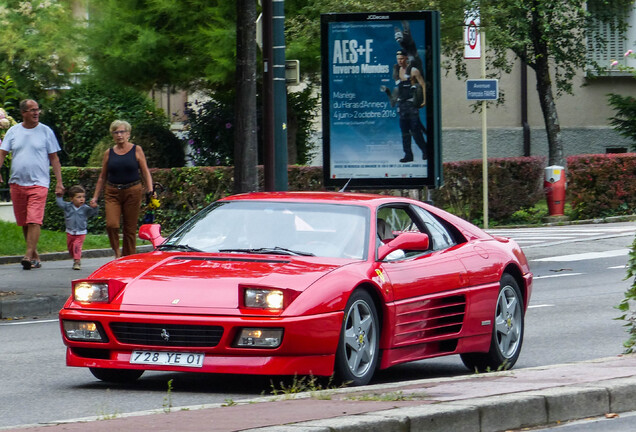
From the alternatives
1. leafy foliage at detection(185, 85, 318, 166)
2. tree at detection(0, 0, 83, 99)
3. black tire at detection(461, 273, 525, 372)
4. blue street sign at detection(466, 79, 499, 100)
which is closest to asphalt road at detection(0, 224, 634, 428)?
black tire at detection(461, 273, 525, 372)

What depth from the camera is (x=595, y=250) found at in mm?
21234

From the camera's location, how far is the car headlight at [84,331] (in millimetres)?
8312

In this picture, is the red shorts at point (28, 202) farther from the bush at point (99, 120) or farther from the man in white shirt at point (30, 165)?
the bush at point (99, 120)

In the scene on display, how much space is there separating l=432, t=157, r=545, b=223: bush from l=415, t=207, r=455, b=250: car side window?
17.1 m

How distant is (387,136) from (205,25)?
29.5 ft

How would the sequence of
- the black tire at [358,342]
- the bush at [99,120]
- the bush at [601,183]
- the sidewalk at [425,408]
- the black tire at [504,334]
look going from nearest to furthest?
the sidewalk at [425,408] < the black tire at [358,342] < the black tire at [504,334] < the bush at [601,183] < the bush at [99,120]

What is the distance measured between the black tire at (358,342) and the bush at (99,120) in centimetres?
2105

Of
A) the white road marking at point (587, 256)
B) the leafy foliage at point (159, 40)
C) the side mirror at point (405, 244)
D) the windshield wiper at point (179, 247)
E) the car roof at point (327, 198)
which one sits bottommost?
the white road marking at point (587, 256)

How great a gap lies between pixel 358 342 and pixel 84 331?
167 centimetres

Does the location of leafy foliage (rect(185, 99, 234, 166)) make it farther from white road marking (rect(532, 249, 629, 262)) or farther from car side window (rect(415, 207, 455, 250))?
car side window (rect(415, 207, 455, 250))

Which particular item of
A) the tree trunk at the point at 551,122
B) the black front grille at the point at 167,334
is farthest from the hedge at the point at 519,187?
the black front grille at the point at 167,334

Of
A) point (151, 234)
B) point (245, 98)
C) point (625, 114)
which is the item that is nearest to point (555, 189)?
point (625, 114)

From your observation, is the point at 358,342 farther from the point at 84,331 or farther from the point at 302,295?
the point at 84,331

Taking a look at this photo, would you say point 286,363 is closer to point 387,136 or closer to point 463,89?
point 387,136
